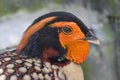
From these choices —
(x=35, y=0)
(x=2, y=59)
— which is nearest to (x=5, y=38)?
(x=35, y=0)

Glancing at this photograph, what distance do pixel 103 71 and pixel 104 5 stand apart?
35 cm

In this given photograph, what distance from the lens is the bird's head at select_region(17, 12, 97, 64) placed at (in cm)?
109

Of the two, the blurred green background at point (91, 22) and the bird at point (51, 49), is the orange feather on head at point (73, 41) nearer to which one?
the bird at point (51, 49)

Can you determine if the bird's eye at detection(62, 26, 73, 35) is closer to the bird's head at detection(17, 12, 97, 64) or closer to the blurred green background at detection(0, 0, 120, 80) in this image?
the bird's head at detection(17, 12, 97, 64)

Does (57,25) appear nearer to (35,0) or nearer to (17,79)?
(17,79)

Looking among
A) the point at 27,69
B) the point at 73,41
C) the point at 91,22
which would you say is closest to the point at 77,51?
the point at 73,41

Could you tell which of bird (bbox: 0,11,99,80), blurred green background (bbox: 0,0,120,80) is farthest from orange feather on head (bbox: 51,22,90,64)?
blurred green background (bbox: 0,0,120,80)

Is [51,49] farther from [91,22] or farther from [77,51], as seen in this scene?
[91,22]

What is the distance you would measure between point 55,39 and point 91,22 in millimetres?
1241

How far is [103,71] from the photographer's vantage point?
95.3 inches

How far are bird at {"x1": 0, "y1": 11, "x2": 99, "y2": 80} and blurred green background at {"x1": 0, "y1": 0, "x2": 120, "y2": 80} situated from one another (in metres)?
1.01

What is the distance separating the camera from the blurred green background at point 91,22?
214cm

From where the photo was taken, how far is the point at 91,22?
7.61ft

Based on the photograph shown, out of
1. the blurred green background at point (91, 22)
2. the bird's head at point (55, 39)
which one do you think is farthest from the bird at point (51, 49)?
the blurred green background at point (91, 22)
